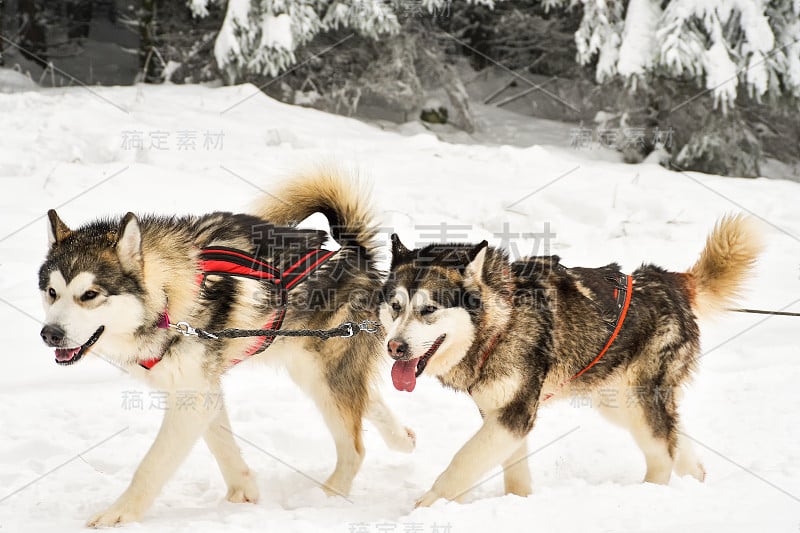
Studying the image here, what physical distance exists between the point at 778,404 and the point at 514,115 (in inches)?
276

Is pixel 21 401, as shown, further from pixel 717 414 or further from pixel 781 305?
pixel 781 305

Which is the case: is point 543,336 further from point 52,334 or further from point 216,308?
point 52,334

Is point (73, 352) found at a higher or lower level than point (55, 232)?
lower

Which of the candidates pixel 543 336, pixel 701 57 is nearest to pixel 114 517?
pixel 543 336

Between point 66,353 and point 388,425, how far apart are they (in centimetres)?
162

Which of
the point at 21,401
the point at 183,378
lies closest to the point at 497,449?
the point at 183,378

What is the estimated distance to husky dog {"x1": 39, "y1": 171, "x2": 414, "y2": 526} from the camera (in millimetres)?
2904

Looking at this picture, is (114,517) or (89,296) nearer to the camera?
(89,296)

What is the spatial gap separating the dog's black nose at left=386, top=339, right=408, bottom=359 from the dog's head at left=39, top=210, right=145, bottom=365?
0.96 m

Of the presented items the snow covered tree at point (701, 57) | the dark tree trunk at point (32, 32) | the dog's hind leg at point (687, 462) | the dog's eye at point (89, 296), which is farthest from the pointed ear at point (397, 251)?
the dark tree trunk at point (32, 32)

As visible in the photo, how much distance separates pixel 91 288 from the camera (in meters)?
2.85
